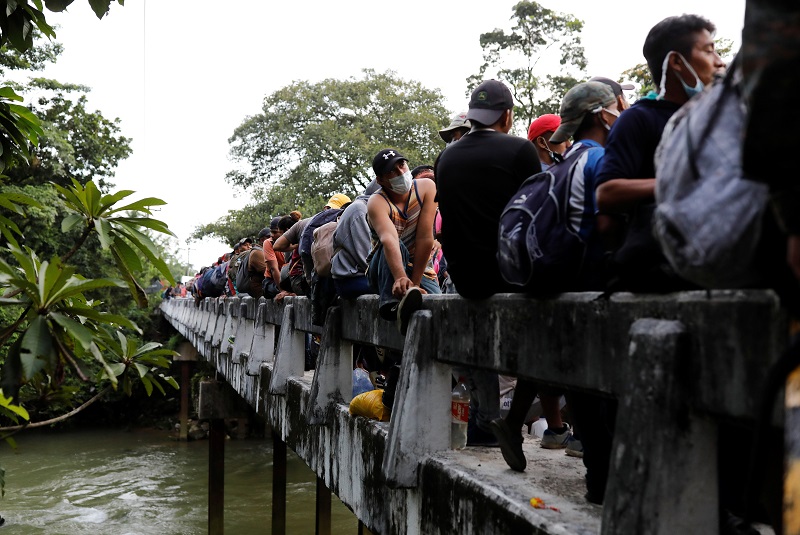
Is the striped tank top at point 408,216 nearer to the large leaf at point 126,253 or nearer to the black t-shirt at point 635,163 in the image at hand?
the large leaf at point 126,253

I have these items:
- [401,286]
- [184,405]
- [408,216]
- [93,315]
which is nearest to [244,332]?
[408,216]

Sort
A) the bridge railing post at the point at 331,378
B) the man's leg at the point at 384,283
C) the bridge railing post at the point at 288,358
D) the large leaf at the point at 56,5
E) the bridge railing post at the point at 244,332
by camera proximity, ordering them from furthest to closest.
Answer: the bridge railing post at the point at 244,332
the bridge railing post at the point at 288,358
the bridge railing post at the point at 331,378
the man's leg at the point at 384,283
the large leaf at the point at 56,5

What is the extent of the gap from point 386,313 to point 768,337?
2.74 metres

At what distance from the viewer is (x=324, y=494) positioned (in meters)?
9.61

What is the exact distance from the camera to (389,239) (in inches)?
174

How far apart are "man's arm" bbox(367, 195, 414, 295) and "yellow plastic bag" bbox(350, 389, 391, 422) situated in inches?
23.1

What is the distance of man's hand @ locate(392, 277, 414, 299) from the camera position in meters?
4.07

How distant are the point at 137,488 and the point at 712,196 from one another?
21036 mm

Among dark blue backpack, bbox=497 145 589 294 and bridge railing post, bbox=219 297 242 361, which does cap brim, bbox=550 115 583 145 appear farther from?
bridge railing post, bbox=219 297 242 361

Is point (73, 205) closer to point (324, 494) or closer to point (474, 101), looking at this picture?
point (474, 101)

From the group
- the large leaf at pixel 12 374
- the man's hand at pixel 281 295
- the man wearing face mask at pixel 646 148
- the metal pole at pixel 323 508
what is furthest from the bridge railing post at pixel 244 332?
the man wearing face mask at pixel 646 148

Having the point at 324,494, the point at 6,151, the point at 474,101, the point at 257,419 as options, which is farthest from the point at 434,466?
the point at 257,419

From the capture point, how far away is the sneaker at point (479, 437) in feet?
12.2

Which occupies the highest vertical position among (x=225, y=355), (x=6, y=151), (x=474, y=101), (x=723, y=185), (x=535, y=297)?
(x=474, y=101)
